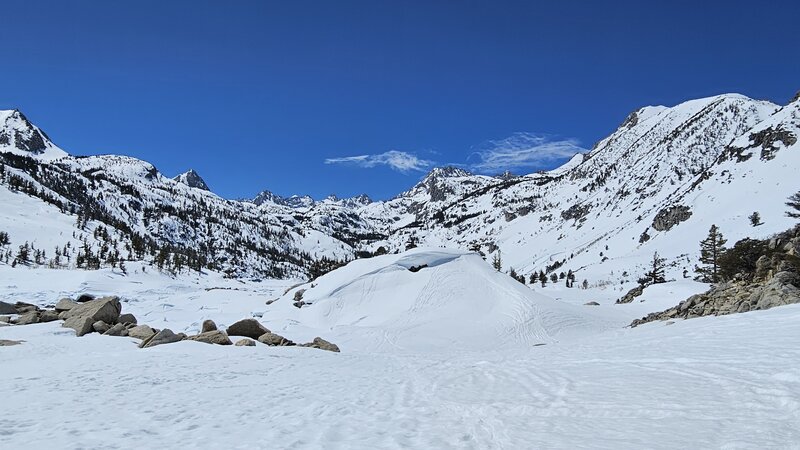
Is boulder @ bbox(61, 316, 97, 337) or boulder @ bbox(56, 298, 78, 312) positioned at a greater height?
boulder @ bbox(56, 298, 78, 312)

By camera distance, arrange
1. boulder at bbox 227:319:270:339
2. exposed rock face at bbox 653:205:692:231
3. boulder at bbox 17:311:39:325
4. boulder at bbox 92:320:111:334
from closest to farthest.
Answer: boulder at bbox 92:320:111:334 < boulder at bbox 227:319:270:339 < boulder at bbox 17:311:39:325 < exposed rock face at bbox 653:205:692:231

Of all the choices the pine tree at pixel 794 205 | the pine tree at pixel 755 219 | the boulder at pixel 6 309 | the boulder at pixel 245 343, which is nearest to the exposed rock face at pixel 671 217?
the pine tree at pixel 794 205

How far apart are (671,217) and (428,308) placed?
3638 inches

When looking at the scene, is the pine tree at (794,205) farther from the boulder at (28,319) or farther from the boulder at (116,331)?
the boulder at (28,319)

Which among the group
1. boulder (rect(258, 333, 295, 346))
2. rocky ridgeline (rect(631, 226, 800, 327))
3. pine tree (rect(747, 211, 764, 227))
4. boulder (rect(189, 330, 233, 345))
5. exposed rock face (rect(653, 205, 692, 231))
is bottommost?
boulder (rect(258, 333, 295, 346))

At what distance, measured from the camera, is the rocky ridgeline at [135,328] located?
22391mm

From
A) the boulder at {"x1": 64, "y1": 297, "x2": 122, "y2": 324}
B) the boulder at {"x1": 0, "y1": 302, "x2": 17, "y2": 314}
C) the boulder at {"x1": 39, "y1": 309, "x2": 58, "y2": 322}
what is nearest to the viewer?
the boulder at {"x1": 64, "y1": 297, "x2": 122, "y2": 324}

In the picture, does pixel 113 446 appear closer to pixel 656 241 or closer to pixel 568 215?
pixel 656 241

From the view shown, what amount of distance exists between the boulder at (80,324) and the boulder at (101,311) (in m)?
0.32

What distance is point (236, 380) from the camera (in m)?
14.1

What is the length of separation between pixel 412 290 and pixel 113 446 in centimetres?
3120

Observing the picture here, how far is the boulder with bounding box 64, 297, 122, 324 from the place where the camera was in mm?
26188

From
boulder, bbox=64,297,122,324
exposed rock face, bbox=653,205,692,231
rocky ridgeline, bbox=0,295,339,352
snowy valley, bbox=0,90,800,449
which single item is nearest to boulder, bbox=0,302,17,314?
rocky ridgeline, bbox=0,295,339,352

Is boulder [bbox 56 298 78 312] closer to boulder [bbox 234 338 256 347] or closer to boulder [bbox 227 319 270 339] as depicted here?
boulder [bbox 227 319 270 339]
